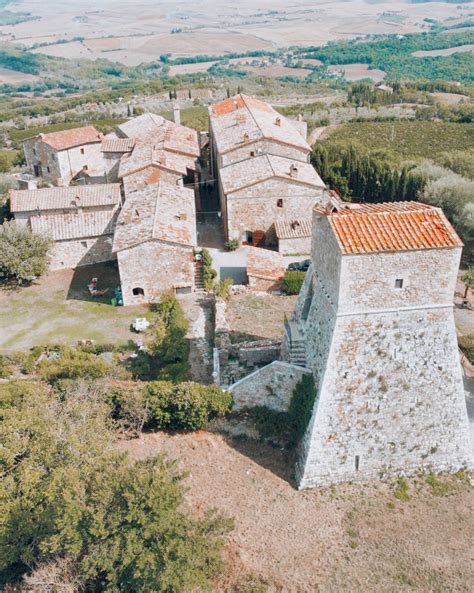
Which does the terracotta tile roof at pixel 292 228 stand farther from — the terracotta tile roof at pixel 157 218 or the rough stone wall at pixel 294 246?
the terracotta tile roof at pixel 157 218

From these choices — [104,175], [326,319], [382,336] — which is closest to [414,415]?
[382,336]

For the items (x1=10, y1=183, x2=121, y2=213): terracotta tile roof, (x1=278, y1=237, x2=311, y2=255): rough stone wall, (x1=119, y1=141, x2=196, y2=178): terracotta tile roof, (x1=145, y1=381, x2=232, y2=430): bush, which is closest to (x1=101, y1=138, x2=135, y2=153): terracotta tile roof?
(x1=119, y1=141, x2=196, y2=178): terracotta tile roof

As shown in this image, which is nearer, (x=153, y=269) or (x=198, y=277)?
(x=153, y=269)

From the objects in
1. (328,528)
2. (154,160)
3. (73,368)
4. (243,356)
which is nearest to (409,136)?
(154,160)

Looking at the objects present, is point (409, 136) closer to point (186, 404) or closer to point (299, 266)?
point (299, 266)

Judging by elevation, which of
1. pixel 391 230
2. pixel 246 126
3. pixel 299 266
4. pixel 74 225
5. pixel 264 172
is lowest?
pixel 299 266

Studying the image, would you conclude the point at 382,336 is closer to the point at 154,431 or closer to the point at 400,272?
the point at 400,272
